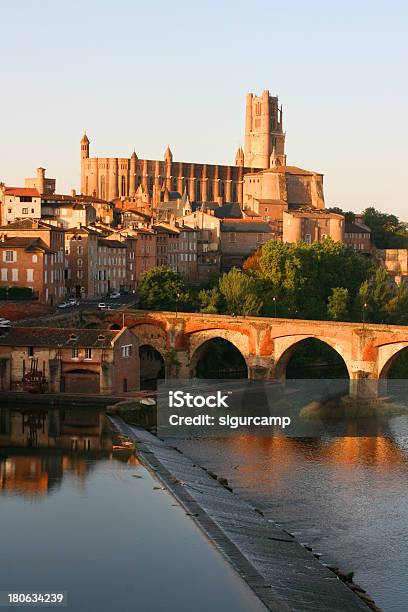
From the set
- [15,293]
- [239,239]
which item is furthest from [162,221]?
[15,293]

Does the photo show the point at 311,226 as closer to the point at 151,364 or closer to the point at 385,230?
the point at 385,230

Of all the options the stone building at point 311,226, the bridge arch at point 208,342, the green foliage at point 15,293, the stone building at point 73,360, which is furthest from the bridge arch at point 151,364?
the stone building at point 311,226

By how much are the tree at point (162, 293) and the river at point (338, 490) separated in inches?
953

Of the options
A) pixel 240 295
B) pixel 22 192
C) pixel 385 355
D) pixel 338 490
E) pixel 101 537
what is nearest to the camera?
pixel 101 537

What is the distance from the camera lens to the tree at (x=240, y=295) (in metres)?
74.9

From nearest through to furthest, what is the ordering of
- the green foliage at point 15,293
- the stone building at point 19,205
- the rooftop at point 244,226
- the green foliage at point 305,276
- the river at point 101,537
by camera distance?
1. the river at point 101,537
2. the green foliage at point 15,293
3. the green foliage at point 305,276
4. the stone building at point 19,205
5. the rooftop at point 244,226

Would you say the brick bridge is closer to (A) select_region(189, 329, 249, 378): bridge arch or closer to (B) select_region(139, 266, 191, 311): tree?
(A) select_region(189, 329, 249, 378): bridge arch

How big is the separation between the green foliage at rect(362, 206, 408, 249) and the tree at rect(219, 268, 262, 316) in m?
48.2

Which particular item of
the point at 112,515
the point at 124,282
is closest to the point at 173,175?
the point at 124,282

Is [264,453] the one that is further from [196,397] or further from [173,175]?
[173,175]

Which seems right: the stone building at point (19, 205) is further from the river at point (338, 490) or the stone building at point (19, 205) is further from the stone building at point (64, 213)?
the river at point (338, 490)

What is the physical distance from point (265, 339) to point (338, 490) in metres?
24.2

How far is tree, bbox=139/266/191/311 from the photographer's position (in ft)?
250

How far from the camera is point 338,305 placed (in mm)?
79562
